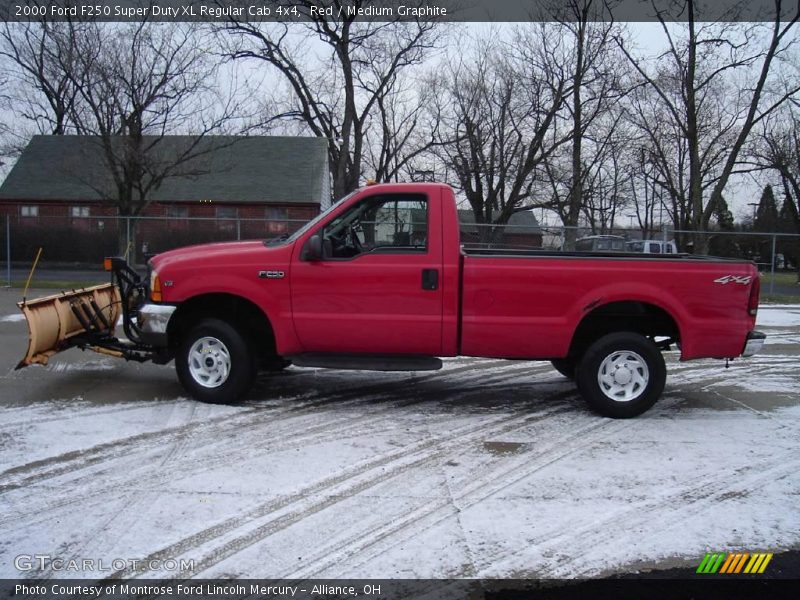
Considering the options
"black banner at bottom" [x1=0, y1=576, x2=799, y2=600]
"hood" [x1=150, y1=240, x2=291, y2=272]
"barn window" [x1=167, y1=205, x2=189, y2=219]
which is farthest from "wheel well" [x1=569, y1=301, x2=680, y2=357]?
"barn window" [x1=167, y1=205, x2=189, y2=219]

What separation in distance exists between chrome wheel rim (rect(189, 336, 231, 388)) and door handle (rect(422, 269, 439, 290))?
1.99 metres

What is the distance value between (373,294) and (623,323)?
8.00 feet

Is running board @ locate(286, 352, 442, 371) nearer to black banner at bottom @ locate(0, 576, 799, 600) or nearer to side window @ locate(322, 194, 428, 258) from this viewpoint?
side window @ locate(322, 194, 428, 258)

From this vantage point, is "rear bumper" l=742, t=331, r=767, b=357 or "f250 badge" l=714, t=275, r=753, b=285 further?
"rear bumper" l=742, t=331, r=767, b=357

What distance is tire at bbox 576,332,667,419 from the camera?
→ 5805 mm

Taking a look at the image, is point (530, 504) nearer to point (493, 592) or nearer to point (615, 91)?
point (493, 592)

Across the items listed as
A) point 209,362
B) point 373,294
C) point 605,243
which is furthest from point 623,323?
point 605,243

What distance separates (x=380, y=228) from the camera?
623cm

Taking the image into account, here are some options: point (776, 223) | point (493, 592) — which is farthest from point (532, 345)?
point (776, 223)

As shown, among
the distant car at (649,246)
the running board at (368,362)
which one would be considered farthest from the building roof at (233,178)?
the running board at (368,362)

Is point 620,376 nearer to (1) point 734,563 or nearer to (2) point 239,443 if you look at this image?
(1) point 734,563

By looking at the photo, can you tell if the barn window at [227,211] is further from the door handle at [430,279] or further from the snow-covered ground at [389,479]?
the door handle at [430,279]

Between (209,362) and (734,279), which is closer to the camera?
(734,279)

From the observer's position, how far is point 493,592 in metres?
3.04
